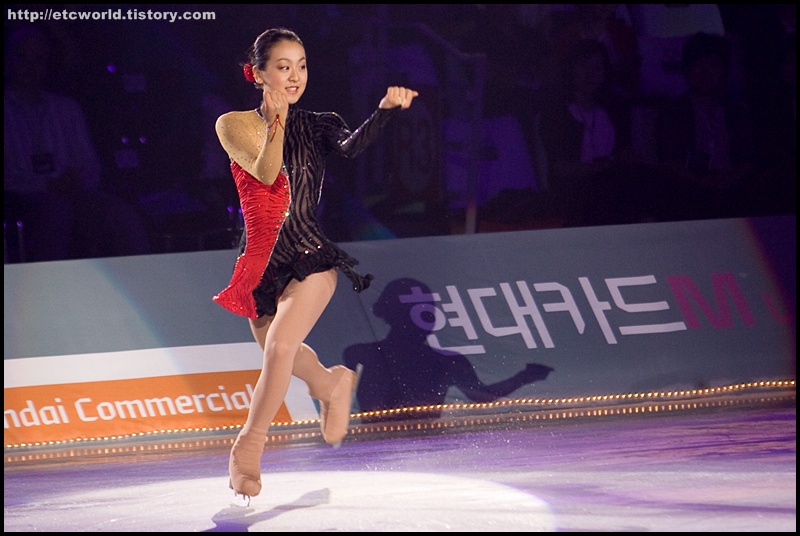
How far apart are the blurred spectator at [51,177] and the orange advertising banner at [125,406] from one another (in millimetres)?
1909

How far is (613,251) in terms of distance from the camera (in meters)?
5.97

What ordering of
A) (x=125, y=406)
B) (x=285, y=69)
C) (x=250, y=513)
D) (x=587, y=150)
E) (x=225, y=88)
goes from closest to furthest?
1. (x=250, y=513)
2. (x=285, y=69)
3. (x=125, y=406)
4. (x=225, y=88)
5. (x=587, y=150)

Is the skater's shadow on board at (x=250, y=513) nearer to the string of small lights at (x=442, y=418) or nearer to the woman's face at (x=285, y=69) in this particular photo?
the string of small lights at (x=442, y=418)

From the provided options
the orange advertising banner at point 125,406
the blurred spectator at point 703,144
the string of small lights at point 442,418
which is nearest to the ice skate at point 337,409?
the string of small lights at point 442,418

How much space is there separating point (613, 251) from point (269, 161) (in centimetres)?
272

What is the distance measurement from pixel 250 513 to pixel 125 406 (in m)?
1.85

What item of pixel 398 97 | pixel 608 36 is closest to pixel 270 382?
pixel 398 97

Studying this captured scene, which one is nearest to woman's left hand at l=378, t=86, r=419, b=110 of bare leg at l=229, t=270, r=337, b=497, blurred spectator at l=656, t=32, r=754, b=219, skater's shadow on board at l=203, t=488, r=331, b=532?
bare leg at l=229, t=270, r=337, b=497

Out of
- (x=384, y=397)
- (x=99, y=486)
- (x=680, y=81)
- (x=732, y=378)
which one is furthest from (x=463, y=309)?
(x=680, y=81)

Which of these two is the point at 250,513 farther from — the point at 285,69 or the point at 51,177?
the point at 51,177

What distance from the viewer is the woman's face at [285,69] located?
13.0 feet

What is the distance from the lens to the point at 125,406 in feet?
17.9

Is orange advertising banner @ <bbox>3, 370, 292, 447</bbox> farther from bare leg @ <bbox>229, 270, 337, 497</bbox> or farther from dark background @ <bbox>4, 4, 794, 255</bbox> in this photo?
dark background @ <bbox>4, 4, 794, 255</bbox>

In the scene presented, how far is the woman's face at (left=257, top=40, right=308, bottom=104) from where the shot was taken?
398 centimetres
